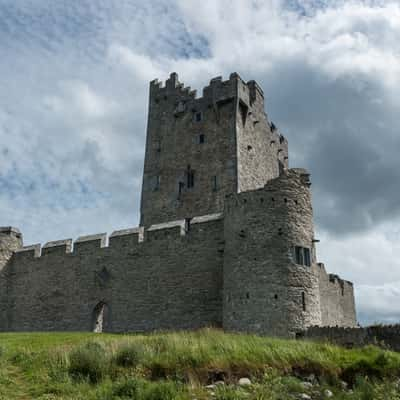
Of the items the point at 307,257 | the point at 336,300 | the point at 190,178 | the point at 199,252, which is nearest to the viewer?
the point at 307,257

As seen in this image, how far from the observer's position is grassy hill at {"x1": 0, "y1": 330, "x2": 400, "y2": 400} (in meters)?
8.86

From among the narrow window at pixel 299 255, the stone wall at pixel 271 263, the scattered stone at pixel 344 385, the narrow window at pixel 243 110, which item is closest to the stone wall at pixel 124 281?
the stone wall at pixel 271 263

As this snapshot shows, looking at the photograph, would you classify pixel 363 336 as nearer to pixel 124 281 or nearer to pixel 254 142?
pixel 124 281

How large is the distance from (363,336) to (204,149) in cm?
1648

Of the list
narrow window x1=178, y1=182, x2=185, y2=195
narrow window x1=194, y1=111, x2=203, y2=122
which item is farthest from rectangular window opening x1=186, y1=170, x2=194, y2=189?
narrow window x1=194, y1=111, x2=203, y2=122

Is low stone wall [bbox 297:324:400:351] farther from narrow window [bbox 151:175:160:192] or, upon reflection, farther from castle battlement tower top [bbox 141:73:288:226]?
narrow window [bbox 151:175:160:192]

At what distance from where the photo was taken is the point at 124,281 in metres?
21.8

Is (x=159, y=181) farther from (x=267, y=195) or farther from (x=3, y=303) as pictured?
(x=267, y=195)

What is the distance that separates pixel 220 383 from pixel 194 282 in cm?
1074

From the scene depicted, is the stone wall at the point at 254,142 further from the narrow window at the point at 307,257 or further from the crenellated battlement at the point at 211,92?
the narrow window at the point at 307,257

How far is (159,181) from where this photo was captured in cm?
2945

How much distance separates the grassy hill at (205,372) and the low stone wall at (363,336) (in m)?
3.02

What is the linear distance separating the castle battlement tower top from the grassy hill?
16.1m

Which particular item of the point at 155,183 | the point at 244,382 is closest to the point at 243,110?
the point at 155,183
